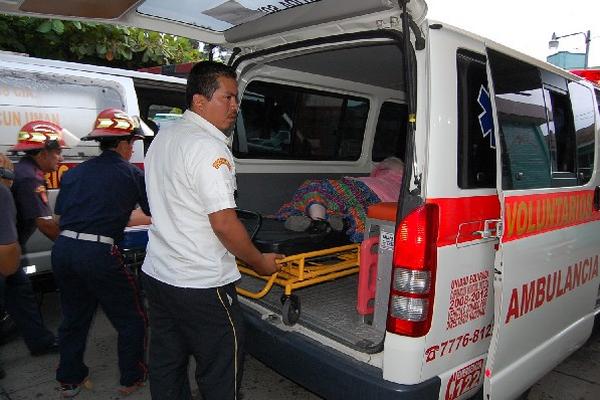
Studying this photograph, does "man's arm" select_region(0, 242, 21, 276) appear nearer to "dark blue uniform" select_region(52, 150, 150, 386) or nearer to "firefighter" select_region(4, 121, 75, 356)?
"dark blue uniform" select_region(52, 150, 150, 386)

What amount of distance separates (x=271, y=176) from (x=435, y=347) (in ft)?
8.10

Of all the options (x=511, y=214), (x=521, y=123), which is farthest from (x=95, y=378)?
(x=521, y=123)

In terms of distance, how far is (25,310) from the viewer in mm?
3508

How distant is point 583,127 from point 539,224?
107cm

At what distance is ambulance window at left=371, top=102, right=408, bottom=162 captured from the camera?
17.6ft

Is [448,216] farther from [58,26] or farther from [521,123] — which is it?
[58,26]

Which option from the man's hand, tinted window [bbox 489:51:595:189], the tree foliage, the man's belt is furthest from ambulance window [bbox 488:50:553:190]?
the tree foliage

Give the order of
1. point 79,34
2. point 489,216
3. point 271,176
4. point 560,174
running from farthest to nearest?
point 79,34
point 271,176
point 560,174
point 489,216

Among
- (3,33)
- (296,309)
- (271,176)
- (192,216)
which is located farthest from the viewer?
(3,33)

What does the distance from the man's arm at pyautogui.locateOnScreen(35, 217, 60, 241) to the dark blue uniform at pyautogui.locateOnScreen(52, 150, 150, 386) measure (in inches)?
9.6

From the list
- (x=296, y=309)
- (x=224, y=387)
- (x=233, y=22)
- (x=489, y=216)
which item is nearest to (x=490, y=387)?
(x=489, y=216)

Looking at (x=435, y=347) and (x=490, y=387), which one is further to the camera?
(x=490, y=387)

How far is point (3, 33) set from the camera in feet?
22.3

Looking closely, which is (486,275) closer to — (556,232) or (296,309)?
(556,232)
